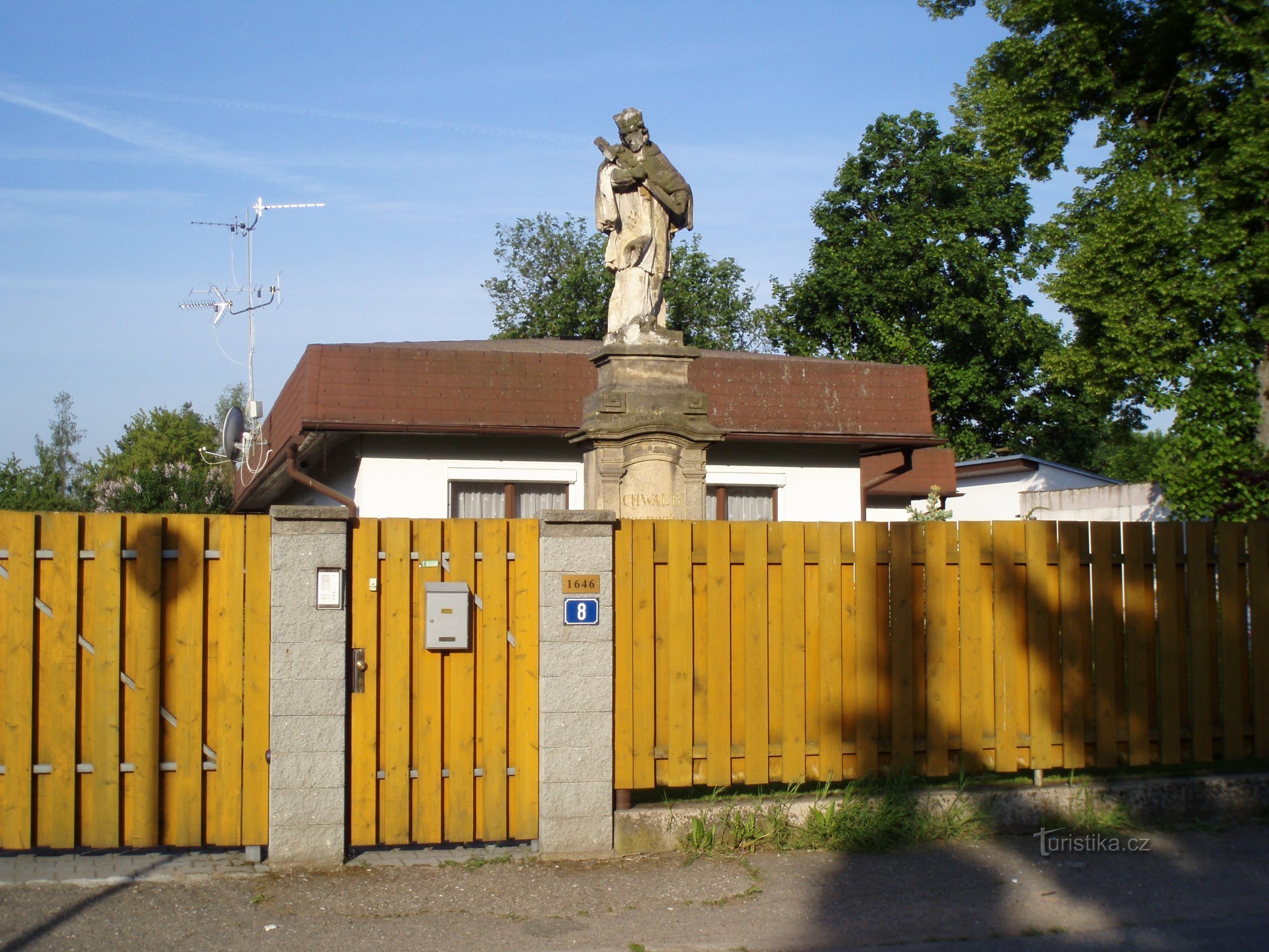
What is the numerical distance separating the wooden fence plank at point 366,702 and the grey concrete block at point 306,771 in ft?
0.32

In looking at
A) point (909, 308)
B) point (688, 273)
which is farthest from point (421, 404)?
point (688, 273)

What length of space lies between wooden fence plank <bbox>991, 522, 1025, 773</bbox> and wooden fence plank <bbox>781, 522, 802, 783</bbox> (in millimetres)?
1176

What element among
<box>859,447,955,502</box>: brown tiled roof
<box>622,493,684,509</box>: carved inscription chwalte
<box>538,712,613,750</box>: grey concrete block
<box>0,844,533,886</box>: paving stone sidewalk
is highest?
<box>859,447,955,502</box>: brown tiled roof

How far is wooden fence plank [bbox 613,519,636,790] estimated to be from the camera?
6.54m

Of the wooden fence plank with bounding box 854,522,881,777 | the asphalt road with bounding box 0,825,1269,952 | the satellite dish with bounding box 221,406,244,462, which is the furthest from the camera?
the satellite dish with bounding box 221,406,244,462

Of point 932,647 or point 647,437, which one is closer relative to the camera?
point 932,647

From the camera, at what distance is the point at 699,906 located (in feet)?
18.5

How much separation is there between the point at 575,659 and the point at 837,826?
1692 millimetres

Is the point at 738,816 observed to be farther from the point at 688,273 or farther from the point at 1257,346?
the point at 688,273

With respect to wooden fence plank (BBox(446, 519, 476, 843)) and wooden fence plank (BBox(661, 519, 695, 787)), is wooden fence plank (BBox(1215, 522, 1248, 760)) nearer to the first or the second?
wooden fence plank (BBox(661, 519, 695, 787))

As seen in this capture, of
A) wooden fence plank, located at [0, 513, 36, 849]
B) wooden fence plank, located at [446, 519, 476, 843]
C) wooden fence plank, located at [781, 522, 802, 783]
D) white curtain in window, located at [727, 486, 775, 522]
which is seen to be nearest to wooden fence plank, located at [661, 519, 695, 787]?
wooden fence plank, located at [781, 522, 802, 783]

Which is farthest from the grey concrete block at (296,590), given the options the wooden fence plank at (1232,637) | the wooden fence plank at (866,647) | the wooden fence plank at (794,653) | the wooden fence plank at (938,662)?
the wooden fence plank at (1232,637)

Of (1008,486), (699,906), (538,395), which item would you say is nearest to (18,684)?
(699,906)

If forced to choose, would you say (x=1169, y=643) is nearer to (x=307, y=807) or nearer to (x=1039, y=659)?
(x=1039, y=659)
